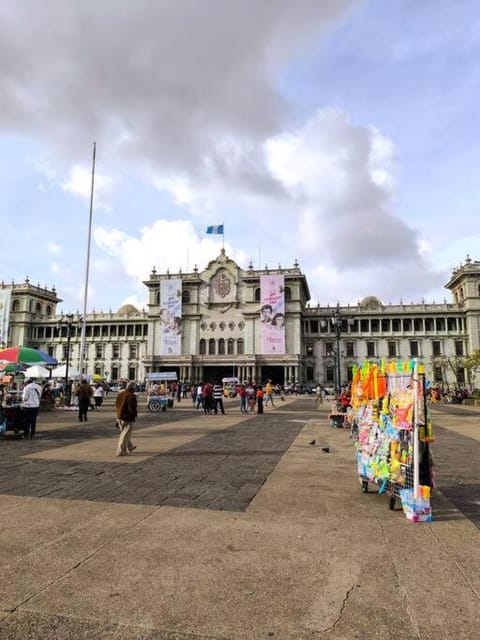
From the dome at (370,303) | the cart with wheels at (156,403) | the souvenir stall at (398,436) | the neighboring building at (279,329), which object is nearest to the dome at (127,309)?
the neighboring building at (279,329)

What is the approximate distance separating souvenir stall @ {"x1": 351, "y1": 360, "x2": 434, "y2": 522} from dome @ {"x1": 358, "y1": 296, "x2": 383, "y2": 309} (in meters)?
68.8

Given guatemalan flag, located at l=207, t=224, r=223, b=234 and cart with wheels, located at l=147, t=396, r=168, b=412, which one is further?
guatemalan flag, located at l=207, t=224, r=223, b=234

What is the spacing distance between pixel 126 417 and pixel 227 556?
607 cm

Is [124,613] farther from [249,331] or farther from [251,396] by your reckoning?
[249,331]

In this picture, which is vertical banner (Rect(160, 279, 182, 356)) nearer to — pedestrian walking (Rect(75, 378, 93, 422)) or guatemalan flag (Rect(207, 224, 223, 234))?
guatemalan flag (Rect(207, 224, 223, 234))

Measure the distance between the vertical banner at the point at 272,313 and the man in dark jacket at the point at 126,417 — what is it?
54178 millimetres

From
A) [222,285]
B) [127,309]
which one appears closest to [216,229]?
[222,285]

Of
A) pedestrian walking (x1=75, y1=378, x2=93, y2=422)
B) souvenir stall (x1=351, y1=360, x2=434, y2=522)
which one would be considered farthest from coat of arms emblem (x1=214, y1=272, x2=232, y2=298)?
souvenir stall (x1=351, y1=360, x2=434, y2=522)

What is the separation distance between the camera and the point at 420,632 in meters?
2.90

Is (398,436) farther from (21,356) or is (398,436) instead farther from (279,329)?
(279,329)

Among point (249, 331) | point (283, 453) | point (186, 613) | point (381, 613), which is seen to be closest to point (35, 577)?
point (186, 613)

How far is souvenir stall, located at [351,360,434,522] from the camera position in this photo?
529 cm

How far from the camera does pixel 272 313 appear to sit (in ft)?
210

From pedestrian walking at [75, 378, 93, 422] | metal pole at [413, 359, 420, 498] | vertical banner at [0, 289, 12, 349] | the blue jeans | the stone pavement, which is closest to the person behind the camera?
the stone pavement
